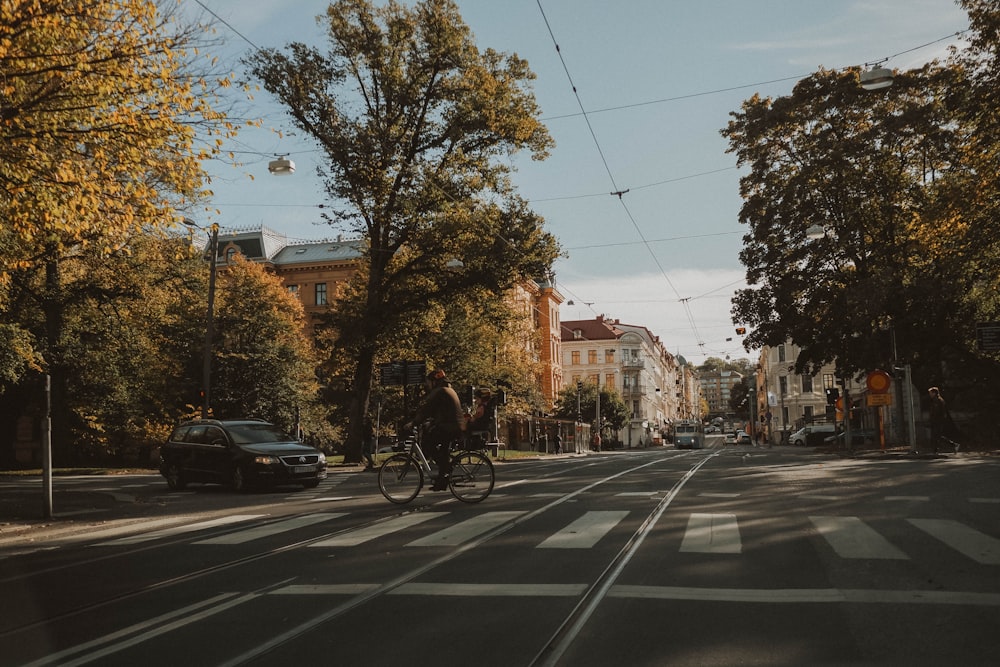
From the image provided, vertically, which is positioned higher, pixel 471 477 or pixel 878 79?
pixel 878 79

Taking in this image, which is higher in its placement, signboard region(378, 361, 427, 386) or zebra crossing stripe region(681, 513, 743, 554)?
signboard region(378, 361, 427, 386)

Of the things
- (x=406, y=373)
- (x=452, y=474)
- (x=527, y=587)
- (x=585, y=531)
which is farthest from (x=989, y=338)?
(x=527, y=587)

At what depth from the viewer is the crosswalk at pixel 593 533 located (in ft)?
25.7

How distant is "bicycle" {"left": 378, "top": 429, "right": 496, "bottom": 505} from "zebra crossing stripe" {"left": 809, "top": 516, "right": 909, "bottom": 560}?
15.2 ft

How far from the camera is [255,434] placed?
1922 cm

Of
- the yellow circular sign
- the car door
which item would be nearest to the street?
the car door

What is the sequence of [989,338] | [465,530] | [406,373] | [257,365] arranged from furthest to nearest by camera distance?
[257,365]
[406,373]
[989,338]
[465,530]

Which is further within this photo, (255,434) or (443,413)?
(255,434)

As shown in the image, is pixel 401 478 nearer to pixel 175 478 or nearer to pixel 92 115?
pixel 92 115

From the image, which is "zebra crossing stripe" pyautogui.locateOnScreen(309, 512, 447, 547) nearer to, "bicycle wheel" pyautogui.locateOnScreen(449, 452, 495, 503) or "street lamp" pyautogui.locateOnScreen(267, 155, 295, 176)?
"bicycle wheel" pyautogui.locateOnScreen(449, 452, 495, 503)

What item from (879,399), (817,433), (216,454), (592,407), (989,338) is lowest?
(817,433)

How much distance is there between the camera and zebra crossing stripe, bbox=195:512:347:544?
31.1 ft

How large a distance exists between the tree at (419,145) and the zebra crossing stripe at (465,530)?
18695 mm

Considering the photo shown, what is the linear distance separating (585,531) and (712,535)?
1279 millimetres
